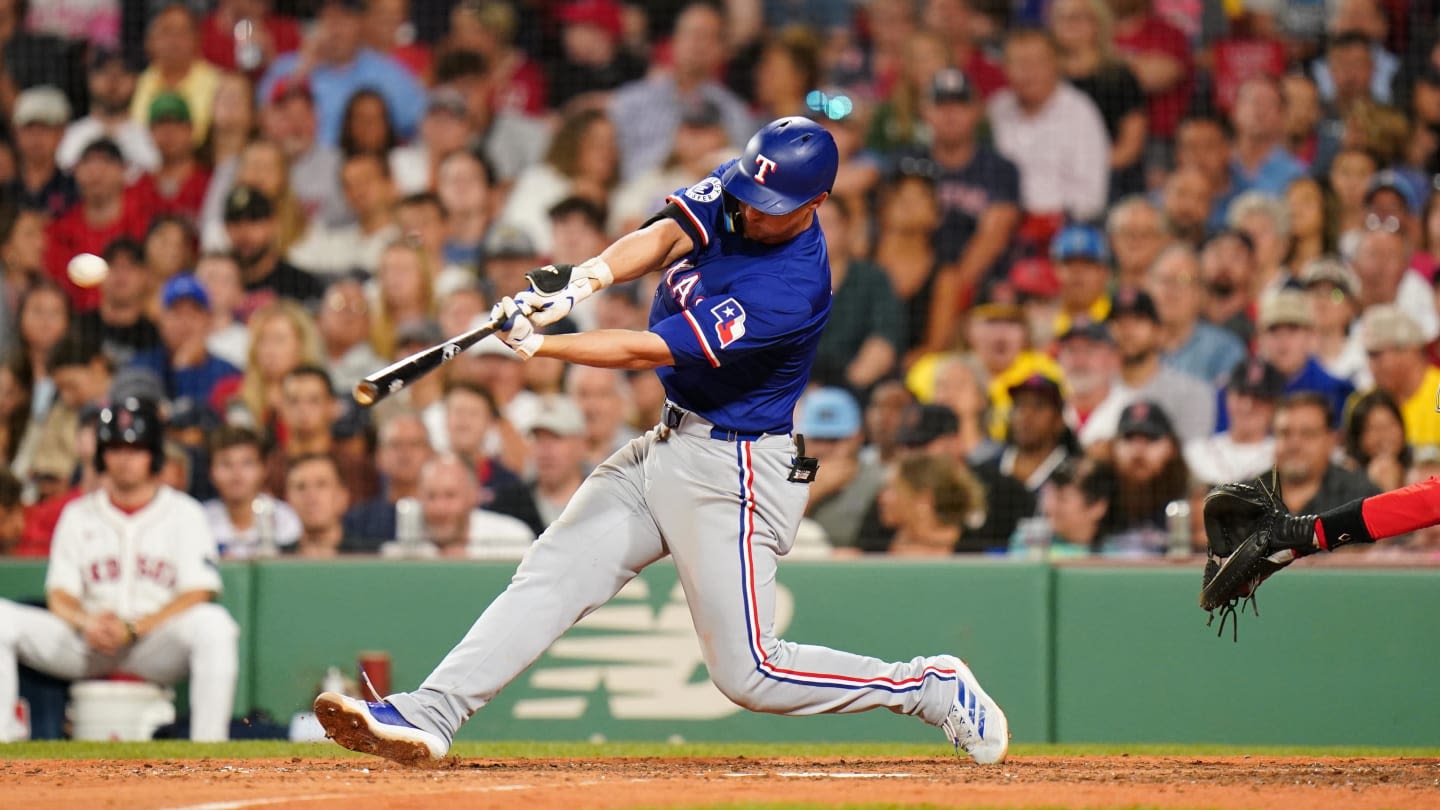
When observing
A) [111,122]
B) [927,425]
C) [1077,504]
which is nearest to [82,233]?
[111,122]

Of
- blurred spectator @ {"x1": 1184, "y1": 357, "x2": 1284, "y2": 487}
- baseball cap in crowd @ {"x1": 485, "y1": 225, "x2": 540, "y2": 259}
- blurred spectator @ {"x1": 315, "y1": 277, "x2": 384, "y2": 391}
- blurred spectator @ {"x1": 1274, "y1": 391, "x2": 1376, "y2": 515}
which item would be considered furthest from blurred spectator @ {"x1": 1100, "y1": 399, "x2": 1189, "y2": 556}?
blurred spectator @ {"x1": 315, "y1": 277, "x2": 384, "y2": 391}

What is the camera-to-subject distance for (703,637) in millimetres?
5004

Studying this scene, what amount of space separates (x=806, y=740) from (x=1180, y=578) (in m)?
1.57

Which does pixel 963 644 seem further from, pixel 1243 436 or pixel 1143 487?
pixel 1243 436

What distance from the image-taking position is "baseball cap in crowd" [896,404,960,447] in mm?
8000

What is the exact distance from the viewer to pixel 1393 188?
8.99 metres

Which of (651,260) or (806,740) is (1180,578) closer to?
(806,740)

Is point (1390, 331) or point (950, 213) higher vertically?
point (950, 213)

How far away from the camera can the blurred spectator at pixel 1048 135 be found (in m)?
9.70

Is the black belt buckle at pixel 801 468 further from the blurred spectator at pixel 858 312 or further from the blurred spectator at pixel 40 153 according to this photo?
the blurred spectator at pixel 40 153

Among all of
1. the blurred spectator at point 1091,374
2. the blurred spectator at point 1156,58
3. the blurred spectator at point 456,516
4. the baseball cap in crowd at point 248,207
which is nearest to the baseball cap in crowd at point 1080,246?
the blurred spectator at point 1091,374

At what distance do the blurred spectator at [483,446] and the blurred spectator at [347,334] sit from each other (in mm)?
551

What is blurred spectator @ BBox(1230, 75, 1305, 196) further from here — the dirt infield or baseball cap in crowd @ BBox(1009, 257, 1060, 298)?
the dirt infield

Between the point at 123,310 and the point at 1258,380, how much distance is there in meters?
5.42
